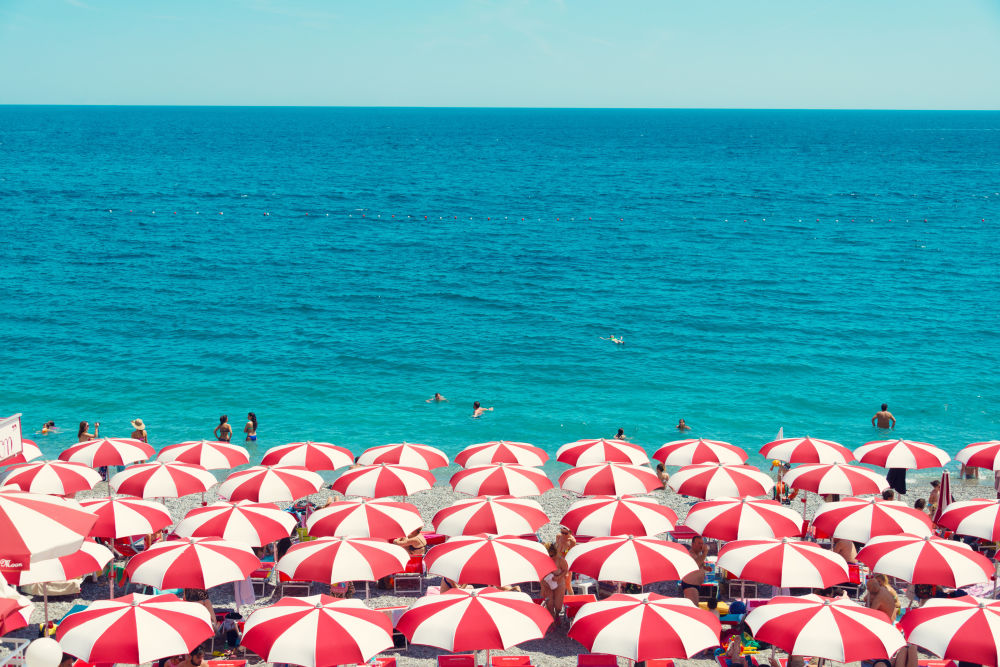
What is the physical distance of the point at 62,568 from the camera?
1143 cm

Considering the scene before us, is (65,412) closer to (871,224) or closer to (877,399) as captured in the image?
(877,399)

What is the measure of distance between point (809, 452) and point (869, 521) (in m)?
4.30

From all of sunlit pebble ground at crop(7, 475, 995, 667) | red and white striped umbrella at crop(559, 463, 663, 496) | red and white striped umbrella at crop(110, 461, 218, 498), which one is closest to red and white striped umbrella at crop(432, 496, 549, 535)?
sunlit pebble ground at crop(7, 475, 995, 667)

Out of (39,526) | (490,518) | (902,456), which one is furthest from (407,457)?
(902,456)

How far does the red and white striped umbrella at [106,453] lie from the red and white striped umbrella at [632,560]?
1047 cm

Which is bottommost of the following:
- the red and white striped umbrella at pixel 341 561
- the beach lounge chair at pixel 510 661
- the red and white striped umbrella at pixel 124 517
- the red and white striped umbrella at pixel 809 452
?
the beach lounge chair at pixel 510 661

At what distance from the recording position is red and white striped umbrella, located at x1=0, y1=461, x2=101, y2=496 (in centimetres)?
1544

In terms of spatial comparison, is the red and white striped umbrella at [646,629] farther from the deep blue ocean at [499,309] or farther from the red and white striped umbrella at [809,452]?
the deep blue ocean at [499,309]

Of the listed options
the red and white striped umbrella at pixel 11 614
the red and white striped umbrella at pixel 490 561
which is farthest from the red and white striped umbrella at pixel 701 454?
the red and white striped umbrella at pixel 11 614

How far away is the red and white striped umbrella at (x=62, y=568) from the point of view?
36.8 ft

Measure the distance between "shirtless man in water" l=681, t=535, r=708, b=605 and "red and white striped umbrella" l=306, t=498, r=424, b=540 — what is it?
14.2 feet

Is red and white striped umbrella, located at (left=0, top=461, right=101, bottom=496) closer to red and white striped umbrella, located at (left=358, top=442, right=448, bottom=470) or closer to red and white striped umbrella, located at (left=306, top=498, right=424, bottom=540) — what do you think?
red and white striped umbrella, located at (left=306, top=498, right=424, bottom=540)

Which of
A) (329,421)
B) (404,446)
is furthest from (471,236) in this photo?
(404,446)

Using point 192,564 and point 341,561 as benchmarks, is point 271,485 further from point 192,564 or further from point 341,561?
point 341,561
